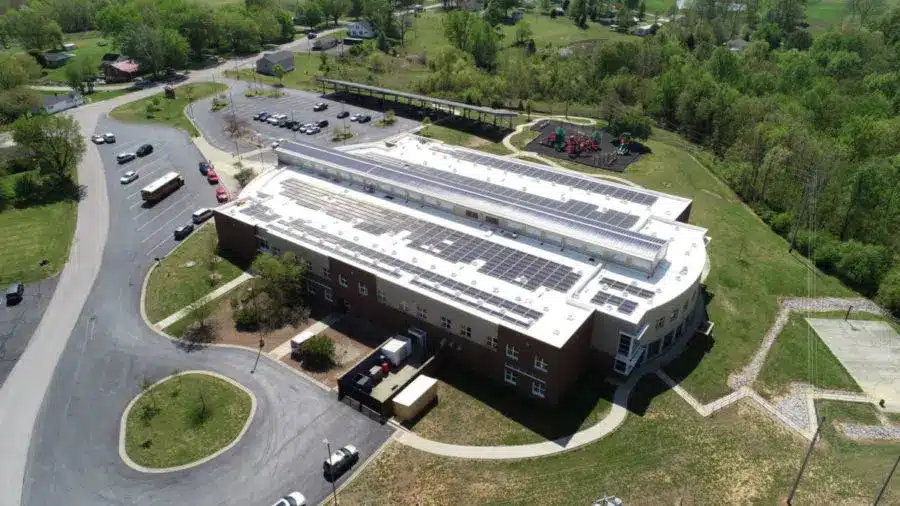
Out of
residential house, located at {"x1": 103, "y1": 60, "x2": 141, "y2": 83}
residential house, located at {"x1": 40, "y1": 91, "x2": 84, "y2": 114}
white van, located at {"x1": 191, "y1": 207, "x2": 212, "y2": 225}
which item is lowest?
white van, located at {"x1": 191, "y1": 207, "x2": 212, "y2": 225}

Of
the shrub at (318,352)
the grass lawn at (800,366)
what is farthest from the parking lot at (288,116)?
the grass lawn at (800,366)

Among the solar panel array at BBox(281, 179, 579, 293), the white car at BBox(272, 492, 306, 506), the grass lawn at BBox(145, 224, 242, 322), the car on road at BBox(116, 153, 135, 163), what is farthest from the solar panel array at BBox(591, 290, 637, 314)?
the car on road at BBox(116, 153, 135, 163)

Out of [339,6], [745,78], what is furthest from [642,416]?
[339,6]

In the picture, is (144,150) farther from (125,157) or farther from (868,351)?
(868,351)

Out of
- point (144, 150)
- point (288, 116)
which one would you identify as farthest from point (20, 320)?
point (288, 116)

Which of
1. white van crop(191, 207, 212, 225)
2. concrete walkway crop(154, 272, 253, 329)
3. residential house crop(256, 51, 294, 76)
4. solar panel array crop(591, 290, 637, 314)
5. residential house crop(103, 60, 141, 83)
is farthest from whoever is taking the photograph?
residential house crop(256, 51, 294, 76)

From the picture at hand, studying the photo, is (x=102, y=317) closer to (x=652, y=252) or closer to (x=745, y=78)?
(x=652, y=252)

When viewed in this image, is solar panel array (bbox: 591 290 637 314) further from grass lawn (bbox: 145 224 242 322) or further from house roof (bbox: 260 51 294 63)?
house roof (bbox: 260 51 294 63)
